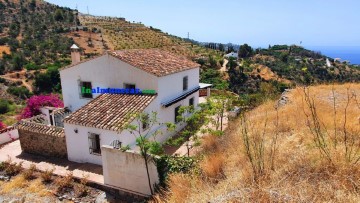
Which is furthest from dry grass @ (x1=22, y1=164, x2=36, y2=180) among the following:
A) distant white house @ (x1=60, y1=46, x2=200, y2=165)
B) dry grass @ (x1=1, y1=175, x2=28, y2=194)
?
distant white house @ (x1=60, y1=46, x2=200, y2=165)

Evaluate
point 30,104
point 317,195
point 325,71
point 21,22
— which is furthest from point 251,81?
point 21,22

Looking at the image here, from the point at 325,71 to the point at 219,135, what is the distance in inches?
2564

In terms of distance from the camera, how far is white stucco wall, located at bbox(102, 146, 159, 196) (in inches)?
417

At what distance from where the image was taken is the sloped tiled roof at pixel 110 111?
42.1 ft

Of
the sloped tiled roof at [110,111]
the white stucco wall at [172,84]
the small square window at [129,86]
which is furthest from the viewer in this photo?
the small square window at [129,86]

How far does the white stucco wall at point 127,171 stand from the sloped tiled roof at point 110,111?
1.54 m

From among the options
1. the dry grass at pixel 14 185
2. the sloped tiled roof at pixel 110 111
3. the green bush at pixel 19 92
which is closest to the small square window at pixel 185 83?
the sloped tiled roof at pixel 110 111

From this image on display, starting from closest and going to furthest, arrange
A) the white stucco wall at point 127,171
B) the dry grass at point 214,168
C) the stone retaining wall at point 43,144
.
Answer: the dry grass at point 214,168 → the white stucco wall at point 127,171 → the stone retaining wall at point 43,144

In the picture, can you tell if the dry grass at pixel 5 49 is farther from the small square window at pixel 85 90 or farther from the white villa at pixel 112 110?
the small square window at pixel 85 90

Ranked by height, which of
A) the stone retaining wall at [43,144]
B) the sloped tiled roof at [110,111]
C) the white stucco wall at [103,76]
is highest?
the white stucco wall at [103,76]

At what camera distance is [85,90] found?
17406 mm

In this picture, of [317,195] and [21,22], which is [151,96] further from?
[21,22]

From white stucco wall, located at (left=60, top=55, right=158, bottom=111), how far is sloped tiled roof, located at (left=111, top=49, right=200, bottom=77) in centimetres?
42

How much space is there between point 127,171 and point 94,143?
141 inches
